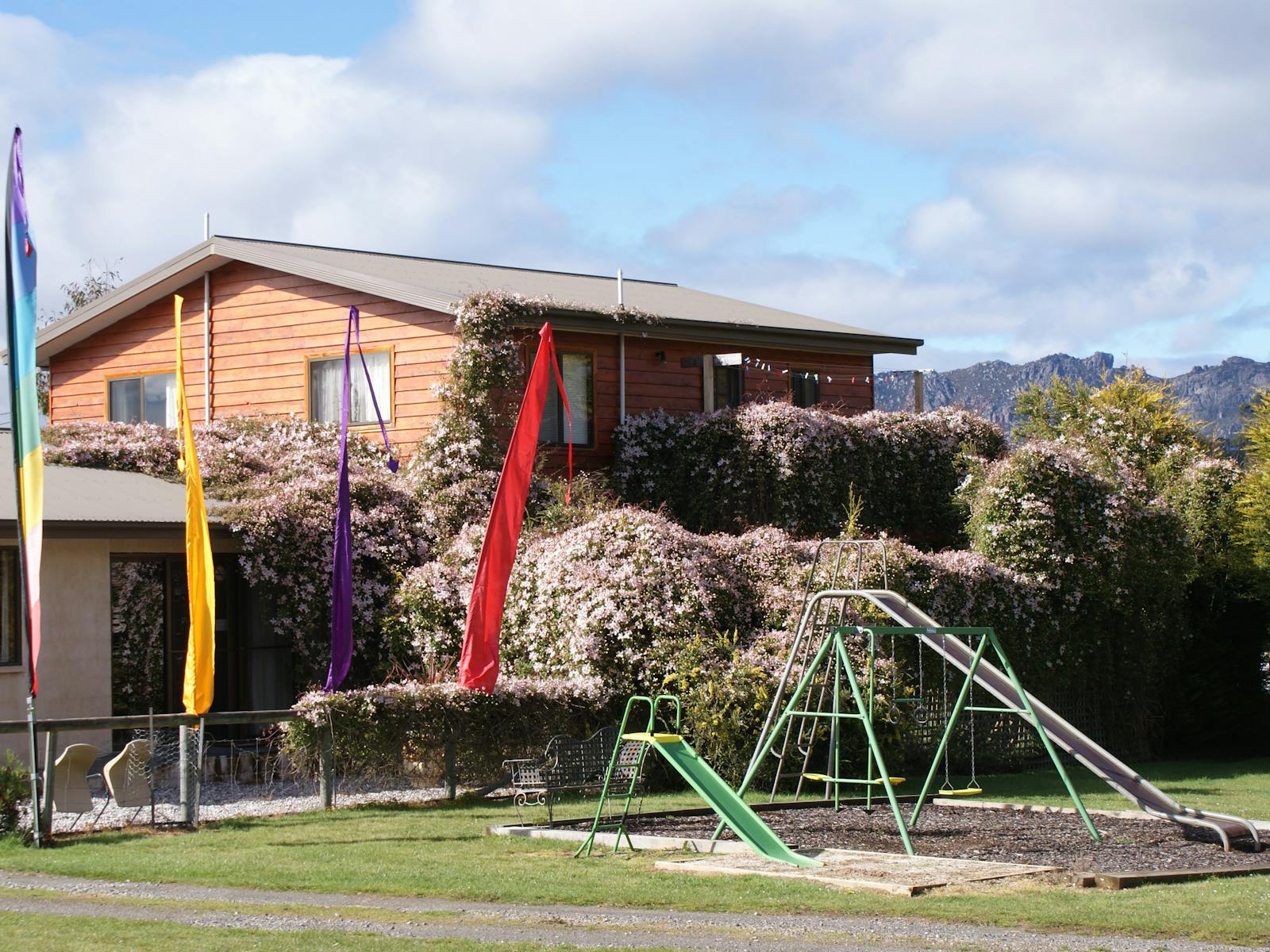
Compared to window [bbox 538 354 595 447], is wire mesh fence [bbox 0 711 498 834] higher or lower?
lower

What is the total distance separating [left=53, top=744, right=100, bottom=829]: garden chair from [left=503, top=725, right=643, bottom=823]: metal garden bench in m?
3.92

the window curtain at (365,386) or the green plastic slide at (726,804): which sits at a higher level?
the window curtain at (365,386)

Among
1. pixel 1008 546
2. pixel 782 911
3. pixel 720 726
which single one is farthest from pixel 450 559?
pixel 782 911

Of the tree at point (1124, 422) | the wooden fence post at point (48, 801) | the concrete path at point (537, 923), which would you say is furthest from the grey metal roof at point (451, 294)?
the concrete path at point (537, 923)

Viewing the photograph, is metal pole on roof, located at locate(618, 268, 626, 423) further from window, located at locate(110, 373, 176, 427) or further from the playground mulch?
Answer: the playground mulch

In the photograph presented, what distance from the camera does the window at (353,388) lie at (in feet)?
81.1

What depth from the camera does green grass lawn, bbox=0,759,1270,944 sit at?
965 centimetres

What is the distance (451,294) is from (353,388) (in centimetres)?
258

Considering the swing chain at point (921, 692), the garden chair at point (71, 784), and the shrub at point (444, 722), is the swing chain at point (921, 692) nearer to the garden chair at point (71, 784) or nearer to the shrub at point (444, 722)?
the shrub at point (444, 722)

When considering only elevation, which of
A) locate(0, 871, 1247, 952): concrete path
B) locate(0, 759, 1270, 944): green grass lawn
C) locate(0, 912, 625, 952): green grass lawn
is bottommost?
locate(0, 759, 1270, 944): green grass lawn

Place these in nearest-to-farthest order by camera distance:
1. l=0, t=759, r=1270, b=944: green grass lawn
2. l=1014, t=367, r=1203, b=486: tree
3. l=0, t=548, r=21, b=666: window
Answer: l=0, t=759, r=1270, b=944: green grass lawn < l=0, t=548, r=21, b=666: window < l=1014, t=367, r=1203, b=486: tree

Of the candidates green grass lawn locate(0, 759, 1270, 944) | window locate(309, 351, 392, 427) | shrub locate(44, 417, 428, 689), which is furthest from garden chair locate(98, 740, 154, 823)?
window locate(309, 351, 392, 427)

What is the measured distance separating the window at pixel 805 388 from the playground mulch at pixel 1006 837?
13.8 m

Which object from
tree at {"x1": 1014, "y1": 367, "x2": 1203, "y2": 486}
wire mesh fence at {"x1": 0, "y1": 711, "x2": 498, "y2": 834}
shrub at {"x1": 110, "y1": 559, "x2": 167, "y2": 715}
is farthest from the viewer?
tree at {"x1": 1014, "y1": 367, "x2": 1203, "y2": 486}
